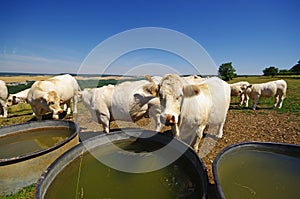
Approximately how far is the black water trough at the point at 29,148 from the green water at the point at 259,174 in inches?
126

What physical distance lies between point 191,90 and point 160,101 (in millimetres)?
716

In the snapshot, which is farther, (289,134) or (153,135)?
(289,134)

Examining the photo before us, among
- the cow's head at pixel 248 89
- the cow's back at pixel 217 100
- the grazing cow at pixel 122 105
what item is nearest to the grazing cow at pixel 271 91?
the cow's head at pixel 248 89

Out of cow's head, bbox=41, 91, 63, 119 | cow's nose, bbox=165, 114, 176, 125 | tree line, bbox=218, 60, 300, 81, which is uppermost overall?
tree line, bbox=218, 60, 300, 81

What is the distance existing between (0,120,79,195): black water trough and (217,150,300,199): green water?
3201 mm

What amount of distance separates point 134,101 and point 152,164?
2.71 meters

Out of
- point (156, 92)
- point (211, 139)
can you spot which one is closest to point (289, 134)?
point (211, 139)

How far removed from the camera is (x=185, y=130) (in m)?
4.15

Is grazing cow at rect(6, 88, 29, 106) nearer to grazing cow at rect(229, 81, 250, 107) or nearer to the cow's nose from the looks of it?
the cow's nose

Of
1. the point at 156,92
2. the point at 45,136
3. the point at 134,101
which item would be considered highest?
the point at 156,92

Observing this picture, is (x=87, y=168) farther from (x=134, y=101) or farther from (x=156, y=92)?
(x=134, y=101)

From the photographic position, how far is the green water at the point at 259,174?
2.32m

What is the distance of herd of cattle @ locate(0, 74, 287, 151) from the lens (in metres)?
3.45

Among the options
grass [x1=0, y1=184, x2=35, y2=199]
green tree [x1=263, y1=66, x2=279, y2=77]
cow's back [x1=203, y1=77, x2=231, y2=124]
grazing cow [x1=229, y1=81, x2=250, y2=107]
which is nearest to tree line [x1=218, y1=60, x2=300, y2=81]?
green tree [x1=263, y1=66, x2=279, y2=77]
